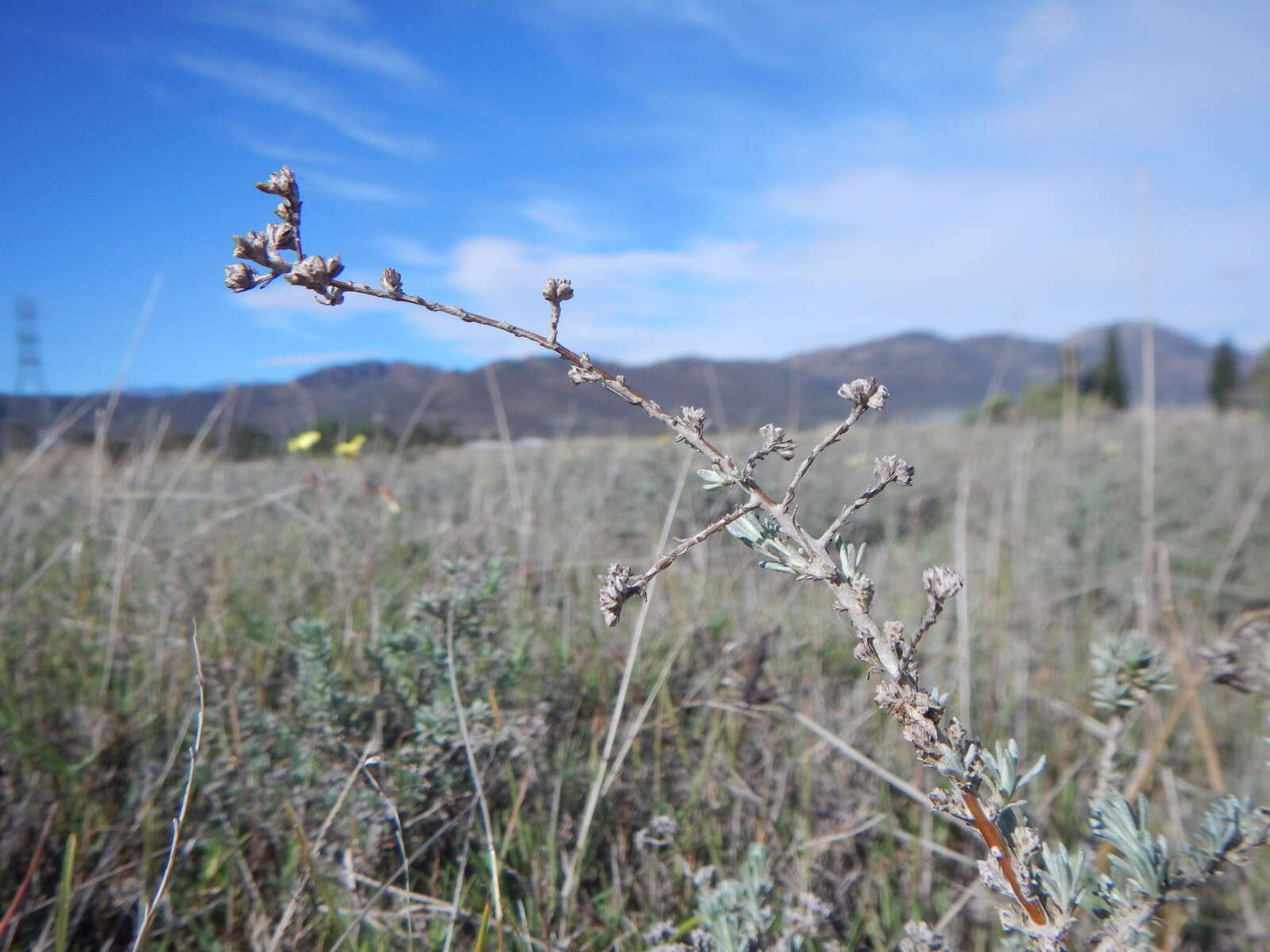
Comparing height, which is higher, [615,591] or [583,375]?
[583,375]

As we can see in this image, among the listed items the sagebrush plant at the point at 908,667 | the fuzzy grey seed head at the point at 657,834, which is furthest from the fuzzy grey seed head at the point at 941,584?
the fuzzy grey seed head at the point at 657,834

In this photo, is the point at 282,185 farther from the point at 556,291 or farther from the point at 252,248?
the point at 556,291

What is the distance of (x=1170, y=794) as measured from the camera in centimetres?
202

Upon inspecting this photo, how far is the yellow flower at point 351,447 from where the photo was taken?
3705mm

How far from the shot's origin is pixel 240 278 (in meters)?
0.73

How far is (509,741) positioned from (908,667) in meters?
1.15

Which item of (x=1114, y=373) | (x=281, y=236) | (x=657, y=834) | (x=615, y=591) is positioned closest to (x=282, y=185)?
(x=281, y=236)

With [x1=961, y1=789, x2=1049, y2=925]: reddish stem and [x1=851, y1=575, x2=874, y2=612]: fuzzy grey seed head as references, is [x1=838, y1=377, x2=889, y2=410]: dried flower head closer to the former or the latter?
[x1=851, y1=575, x2=874, y2=612]: fuzzy grey seed head

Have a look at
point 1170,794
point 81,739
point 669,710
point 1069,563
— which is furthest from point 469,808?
point 1069,563

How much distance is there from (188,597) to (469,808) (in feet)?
4.61

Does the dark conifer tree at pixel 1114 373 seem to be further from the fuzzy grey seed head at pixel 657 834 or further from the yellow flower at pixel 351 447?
Answer: the fuzzy grey seed head at pixel 657 834

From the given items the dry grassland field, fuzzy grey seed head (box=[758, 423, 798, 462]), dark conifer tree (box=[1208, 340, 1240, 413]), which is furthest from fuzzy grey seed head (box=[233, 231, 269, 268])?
dark conifer tree (box=[1208, 340, 1240, 413])

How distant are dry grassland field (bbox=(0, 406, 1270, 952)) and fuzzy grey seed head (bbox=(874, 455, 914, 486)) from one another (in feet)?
1.35

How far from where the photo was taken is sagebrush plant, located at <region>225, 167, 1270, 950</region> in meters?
0.73
